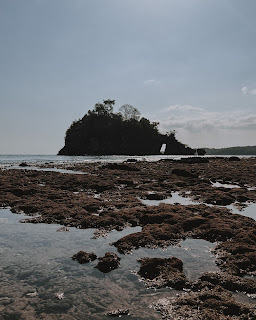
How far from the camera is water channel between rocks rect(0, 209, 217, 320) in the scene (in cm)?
506

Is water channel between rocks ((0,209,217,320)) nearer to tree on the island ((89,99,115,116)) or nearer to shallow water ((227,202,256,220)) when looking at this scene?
shallow water ((227,202,256,220))

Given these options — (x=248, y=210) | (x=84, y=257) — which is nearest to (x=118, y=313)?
(x=84, y=257)

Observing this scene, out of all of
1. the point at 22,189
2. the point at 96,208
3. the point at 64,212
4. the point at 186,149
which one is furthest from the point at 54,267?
the point at 186,149

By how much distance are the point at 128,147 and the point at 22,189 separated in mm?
150736

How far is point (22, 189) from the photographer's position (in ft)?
60.5

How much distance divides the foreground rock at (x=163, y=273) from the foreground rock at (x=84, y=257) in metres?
1.38

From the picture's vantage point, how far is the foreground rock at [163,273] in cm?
599

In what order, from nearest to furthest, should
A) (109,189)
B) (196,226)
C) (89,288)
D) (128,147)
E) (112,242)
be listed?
(89,288), (112,242), (196,226), (109,189), (128,147)

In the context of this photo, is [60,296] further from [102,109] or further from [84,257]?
[102,109]

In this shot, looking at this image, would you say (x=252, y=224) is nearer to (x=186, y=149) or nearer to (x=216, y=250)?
(x=216, y=250)

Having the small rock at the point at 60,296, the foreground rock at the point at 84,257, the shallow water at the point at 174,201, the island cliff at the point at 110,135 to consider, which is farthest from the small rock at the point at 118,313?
the island cliff at the point at 110,135

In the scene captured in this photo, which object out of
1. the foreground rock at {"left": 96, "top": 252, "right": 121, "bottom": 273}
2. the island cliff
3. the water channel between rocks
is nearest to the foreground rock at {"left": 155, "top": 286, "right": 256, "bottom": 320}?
the water channel between rocks

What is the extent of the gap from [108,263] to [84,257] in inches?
32.2

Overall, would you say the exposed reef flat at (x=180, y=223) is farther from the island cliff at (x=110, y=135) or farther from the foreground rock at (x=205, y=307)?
the island cliff at (x=110, y=135)
